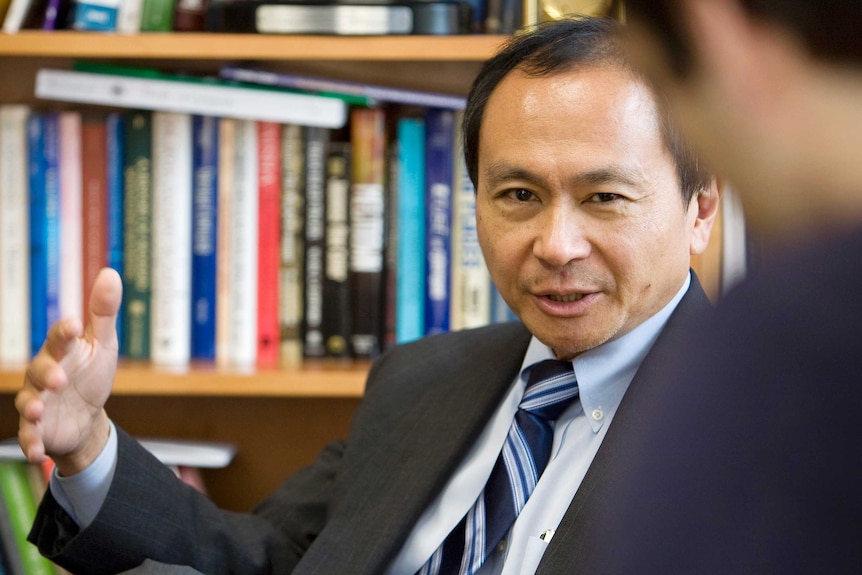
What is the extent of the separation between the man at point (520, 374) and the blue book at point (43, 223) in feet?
1.36

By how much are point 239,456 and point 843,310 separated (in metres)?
1.48

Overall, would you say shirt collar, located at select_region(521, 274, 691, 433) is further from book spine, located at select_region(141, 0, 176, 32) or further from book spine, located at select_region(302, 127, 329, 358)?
book spine, located at select_region(141, 0, 176, 32)

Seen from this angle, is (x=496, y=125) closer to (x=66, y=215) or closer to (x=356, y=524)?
(x=356, y=524)

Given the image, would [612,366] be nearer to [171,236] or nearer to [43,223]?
[171,236]

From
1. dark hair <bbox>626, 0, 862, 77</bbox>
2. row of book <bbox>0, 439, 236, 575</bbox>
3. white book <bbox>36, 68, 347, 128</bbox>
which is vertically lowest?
row of book <bbox>0, 439, 236, 575</bbox>

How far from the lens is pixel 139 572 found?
3.85 ft

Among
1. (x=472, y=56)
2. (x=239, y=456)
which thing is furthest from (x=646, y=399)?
(x=239, y=456)

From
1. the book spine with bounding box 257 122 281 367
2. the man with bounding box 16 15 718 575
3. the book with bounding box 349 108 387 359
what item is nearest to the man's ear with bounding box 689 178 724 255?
the man with bounding box 16 15 718 575

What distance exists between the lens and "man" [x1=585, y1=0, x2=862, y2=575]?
43cm

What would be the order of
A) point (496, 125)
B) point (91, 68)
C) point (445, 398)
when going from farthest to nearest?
point (91, 68) → point (445, 398) → point (496, 125)

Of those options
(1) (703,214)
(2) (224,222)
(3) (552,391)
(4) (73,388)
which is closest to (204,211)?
(2) (224,222)

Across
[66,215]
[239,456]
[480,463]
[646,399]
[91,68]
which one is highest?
[91,68]

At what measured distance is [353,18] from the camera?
4.76ft

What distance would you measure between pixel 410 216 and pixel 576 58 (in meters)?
0.45
